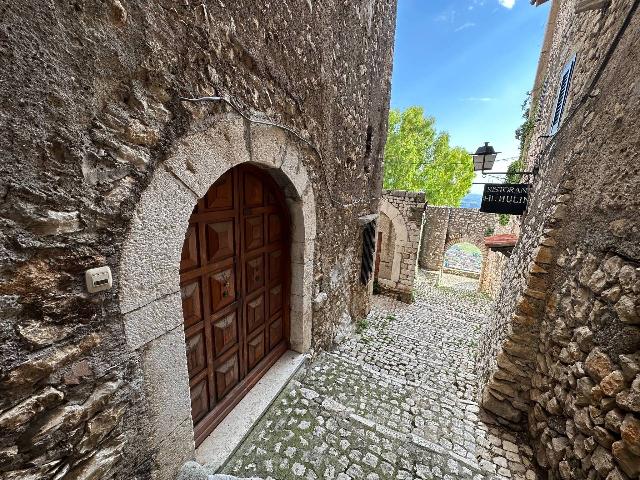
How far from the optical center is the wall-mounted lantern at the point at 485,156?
5484mm

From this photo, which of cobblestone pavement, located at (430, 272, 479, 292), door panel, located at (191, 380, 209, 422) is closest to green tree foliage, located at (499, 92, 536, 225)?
cobblestone pavement, located at (430, 272, 479, 292)

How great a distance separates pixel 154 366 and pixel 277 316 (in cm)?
174

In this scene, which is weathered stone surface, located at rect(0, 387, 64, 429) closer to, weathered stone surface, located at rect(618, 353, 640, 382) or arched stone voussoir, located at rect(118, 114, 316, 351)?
arched stone voussoir, located at rect(118, 114, 316, 351)

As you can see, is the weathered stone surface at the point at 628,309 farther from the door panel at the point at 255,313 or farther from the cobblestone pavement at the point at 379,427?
the door panel at the point at 255,313

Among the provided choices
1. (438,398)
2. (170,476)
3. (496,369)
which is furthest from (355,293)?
(170,476)

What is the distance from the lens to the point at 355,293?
508cm

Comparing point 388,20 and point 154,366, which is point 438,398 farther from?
point 388,20

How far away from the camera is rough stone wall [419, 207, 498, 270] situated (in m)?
13.3

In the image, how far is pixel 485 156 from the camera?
18.1ft


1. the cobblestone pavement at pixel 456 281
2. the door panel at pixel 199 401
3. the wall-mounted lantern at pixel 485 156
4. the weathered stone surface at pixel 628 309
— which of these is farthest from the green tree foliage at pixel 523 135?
the door panel at pixel 199 401

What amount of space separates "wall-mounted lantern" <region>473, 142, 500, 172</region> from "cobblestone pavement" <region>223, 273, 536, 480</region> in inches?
158

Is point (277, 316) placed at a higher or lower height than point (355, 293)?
higher

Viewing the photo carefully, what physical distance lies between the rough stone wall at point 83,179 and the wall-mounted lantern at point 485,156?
17.6 feet

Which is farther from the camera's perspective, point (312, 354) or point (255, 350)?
point (312, 354)
